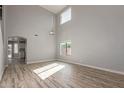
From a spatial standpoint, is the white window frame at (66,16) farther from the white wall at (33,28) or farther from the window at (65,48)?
the window at (65,48)

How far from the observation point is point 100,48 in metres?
6.42

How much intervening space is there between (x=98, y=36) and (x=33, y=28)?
554 cm

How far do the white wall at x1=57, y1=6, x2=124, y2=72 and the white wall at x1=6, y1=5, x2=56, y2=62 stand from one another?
2.37 m

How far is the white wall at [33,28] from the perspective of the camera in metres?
8.84

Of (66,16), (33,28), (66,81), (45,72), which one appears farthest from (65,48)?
(66,81)

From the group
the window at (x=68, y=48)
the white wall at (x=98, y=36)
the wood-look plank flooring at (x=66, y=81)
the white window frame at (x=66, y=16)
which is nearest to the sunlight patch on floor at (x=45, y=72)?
the wood-look plank flooring at (x=66, y=81)

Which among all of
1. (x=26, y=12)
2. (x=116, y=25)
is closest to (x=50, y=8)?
(x=26, y=12)

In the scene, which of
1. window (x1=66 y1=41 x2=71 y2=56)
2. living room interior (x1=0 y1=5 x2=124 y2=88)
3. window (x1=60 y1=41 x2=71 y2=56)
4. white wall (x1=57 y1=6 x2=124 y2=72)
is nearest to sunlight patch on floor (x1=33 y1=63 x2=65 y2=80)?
living room interior (x1=0 y1=5 x2=124 y2=88)

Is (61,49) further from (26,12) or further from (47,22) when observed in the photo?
(26,12)

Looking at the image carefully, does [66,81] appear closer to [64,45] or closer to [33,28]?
[64,45]

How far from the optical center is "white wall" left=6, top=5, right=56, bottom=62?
8838 mm

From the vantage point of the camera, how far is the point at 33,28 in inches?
386

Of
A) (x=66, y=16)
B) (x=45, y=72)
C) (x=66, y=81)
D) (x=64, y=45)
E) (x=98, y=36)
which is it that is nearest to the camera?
(x=66, y=81)

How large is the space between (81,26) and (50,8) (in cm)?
393
